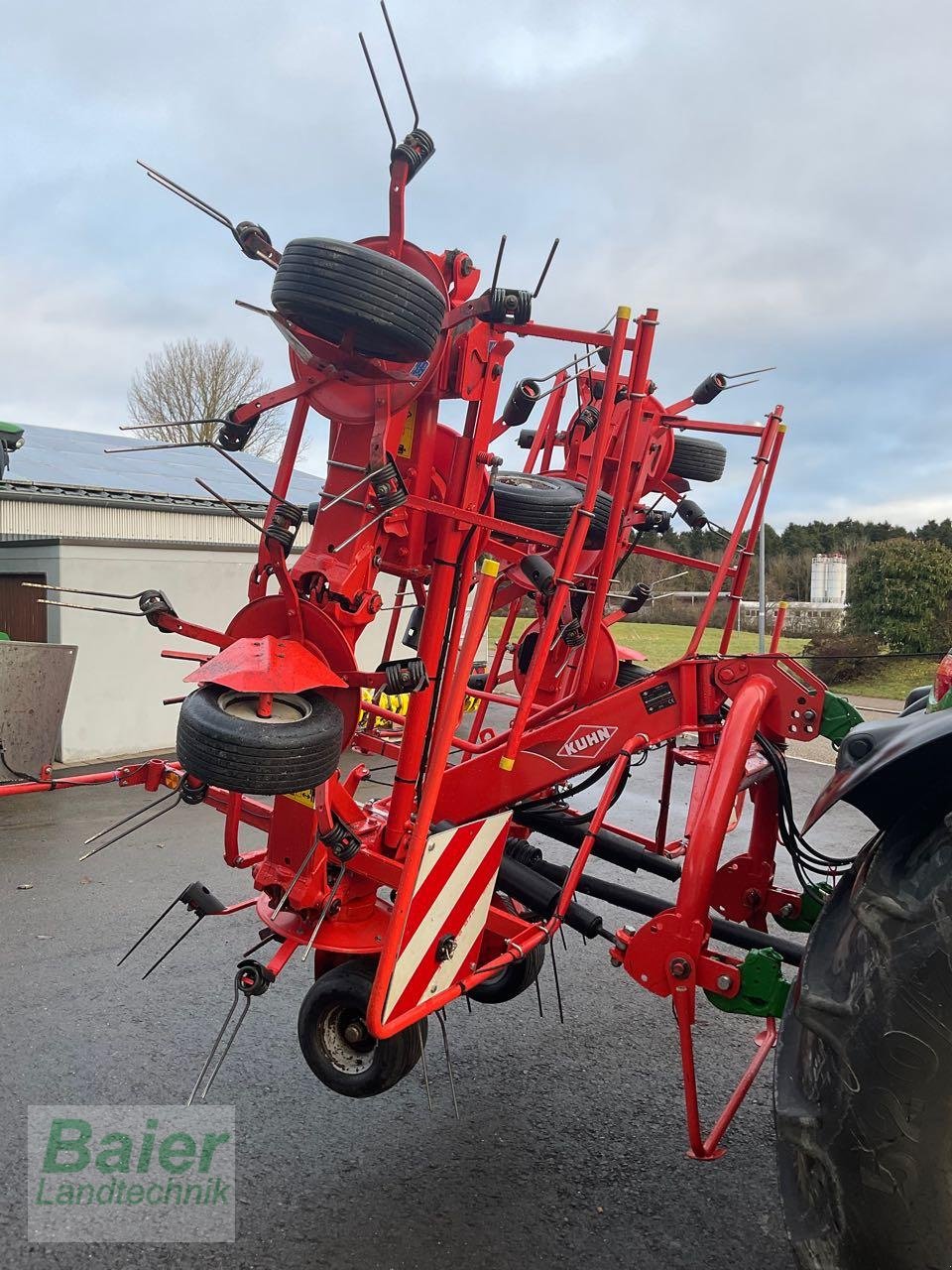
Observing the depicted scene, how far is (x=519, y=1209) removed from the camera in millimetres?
2574

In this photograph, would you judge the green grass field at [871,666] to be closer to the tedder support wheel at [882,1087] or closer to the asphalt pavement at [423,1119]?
the asphalt pavement at [423,1119]

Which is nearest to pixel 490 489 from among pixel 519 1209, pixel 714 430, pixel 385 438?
pixel 385 438

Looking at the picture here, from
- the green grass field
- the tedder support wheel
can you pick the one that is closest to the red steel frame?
the tedder support wheel

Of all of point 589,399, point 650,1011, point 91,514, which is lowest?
point 650,1011

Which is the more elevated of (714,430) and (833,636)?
(714,430)

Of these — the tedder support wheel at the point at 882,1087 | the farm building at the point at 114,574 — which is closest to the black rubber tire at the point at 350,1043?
the tedder support wheel at the point at 882,1087

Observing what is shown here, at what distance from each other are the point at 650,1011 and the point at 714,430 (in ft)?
8.04

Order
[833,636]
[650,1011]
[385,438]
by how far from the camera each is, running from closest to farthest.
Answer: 1. [385,438]
2. [650,1011]
3. [833,636]

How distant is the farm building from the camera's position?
970 centimetres

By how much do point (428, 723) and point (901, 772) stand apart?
1560 millimetres

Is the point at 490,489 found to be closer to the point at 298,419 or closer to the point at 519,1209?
the point at 298,419

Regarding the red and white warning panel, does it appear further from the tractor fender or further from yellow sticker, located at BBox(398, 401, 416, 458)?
yellow sticker, located at BBox(398, 401, 416, 458)

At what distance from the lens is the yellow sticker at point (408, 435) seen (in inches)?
125

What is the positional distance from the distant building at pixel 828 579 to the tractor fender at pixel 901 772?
17.8m
